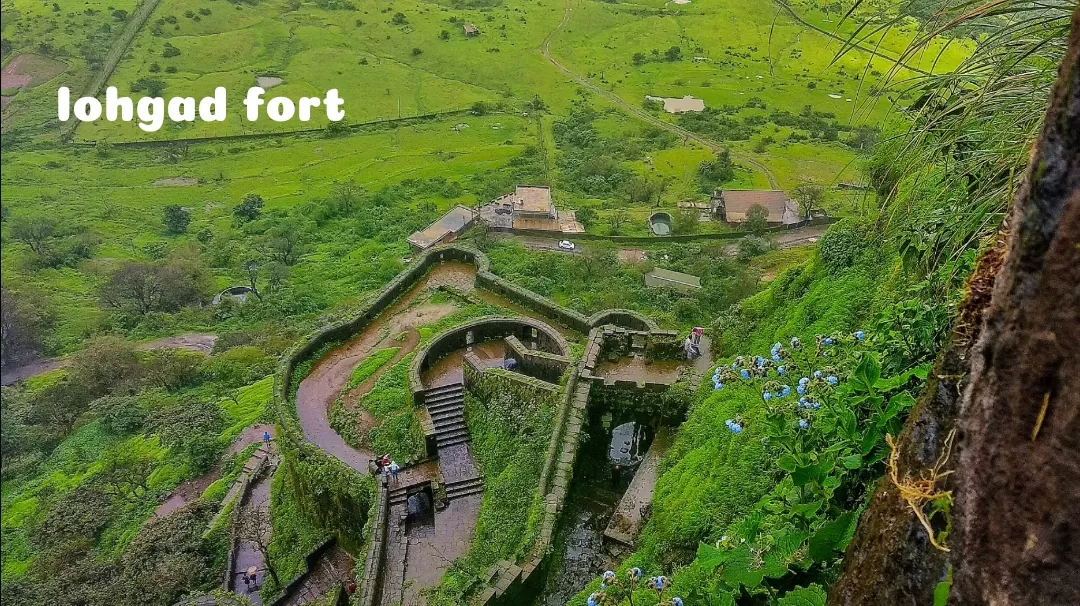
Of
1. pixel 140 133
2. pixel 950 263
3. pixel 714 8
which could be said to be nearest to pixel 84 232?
pixel 140 133

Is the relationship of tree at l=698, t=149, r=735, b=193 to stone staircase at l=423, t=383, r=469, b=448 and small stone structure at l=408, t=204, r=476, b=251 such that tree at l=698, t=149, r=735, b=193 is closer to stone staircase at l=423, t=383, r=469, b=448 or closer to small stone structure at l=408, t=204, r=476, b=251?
small stone structure at l=408, t=204, r=476, b=251

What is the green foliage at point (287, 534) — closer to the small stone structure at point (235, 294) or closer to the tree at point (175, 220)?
the small stone structure at point (235, 294)

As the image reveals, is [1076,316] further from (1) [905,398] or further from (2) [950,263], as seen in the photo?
(2) [950,263]

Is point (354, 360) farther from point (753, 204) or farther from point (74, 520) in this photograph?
point (753, 204)

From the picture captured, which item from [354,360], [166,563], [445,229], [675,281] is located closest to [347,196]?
[445,229]

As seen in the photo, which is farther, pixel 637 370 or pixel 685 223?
pixel 685 223

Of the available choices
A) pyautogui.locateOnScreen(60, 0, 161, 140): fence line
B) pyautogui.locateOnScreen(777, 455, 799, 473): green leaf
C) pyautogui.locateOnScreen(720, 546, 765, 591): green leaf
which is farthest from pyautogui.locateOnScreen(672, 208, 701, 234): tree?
pyautogui.locateOnScreen(60, 0, 161, 140): fence line
